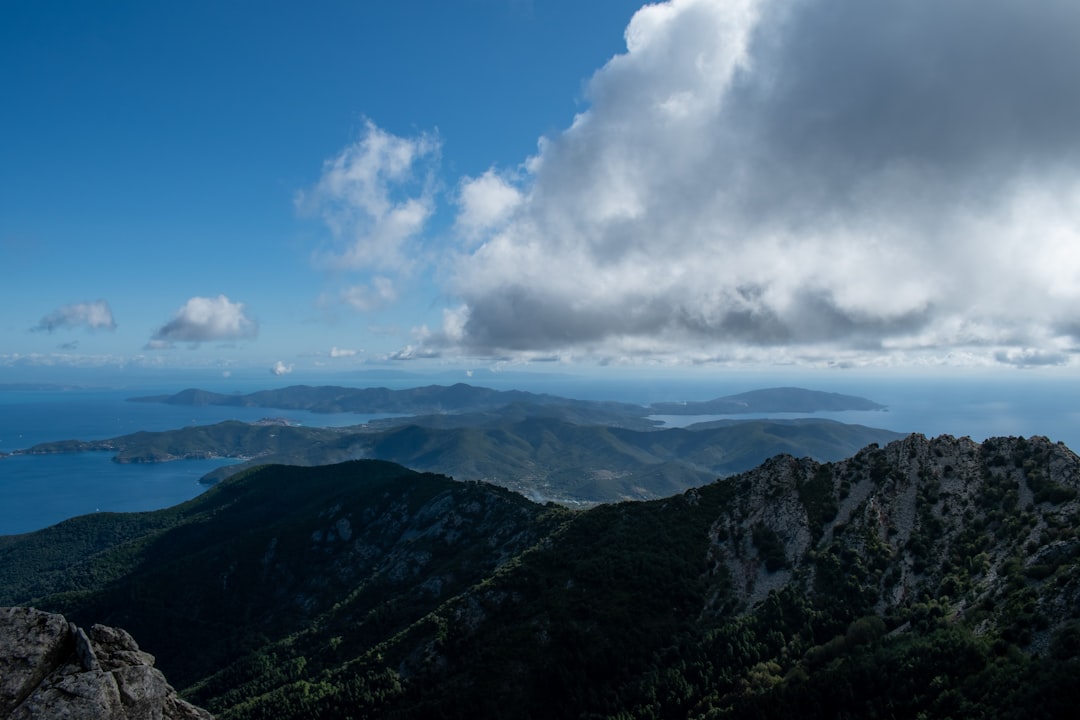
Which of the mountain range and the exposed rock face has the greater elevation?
the exposed rock face

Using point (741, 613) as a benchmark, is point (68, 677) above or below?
above

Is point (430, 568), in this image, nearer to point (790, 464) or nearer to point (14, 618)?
point (790, 464)

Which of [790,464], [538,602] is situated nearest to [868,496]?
[790,464]

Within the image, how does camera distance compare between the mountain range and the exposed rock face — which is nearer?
the exposed rock face

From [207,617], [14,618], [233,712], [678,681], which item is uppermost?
[14,618]

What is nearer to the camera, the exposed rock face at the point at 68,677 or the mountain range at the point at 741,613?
the exposed rock face at the point at 68,677
